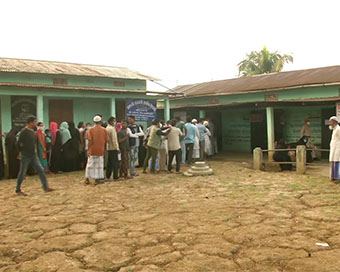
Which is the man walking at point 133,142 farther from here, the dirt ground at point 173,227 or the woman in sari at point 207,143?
the woman in sari at point 207,143

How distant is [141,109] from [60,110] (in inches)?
130

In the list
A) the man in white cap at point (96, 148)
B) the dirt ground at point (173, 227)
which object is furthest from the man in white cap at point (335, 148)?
the man in white cap at point (96, 148)

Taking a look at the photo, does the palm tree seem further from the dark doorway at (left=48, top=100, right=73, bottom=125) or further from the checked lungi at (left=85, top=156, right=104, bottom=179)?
the checked lungi at (left=85, top=156, right=104, bottom=179)

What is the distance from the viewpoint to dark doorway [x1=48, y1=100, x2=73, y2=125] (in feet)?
47.0

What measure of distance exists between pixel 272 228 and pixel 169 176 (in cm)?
508

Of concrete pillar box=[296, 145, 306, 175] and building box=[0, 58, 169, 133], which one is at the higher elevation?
building box=[0, 58, 169, 133]

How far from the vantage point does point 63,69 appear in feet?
47.8

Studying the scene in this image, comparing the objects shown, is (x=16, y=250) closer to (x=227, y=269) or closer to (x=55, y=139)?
(x=227, y=269)

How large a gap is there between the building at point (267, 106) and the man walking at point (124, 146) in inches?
238

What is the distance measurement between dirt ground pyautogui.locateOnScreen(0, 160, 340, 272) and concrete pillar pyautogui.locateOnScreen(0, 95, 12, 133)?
18.3 ft

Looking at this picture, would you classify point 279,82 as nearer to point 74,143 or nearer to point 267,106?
point 267,106

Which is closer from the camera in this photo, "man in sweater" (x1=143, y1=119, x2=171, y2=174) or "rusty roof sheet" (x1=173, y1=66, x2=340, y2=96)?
"man in sweater" (x1=143, y1=119, x2=171, y2=174)

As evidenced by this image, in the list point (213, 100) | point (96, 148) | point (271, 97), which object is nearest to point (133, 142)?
point (96, 148)

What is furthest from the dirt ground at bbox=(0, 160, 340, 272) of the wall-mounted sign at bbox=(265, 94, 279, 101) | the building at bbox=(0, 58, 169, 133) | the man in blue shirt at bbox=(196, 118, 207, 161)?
the wall-mounted sign at bbox=(265, 94, 279, 101)
